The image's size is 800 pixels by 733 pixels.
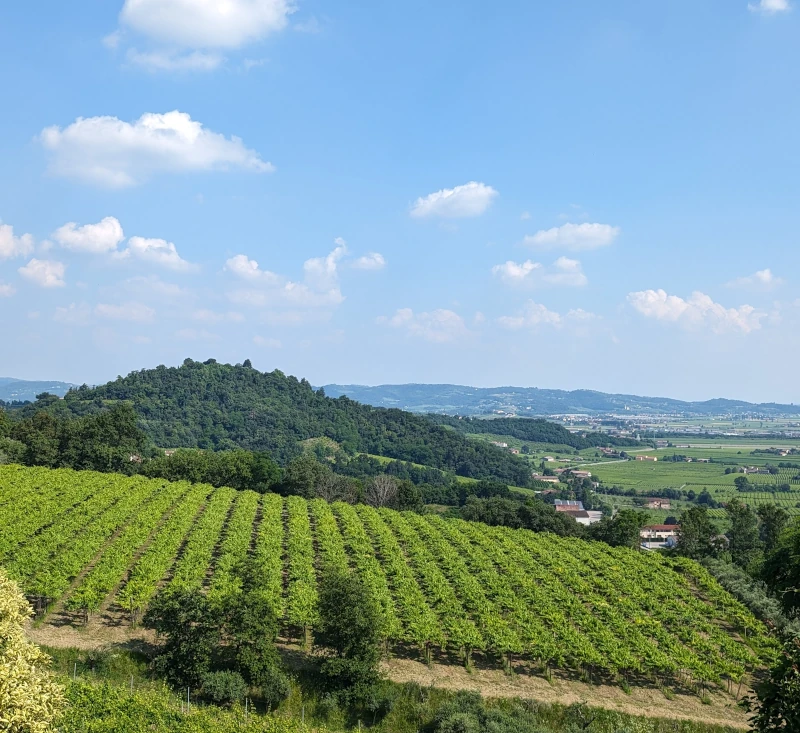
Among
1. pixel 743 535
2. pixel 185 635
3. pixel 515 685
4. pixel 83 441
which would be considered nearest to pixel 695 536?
pixel 743 535

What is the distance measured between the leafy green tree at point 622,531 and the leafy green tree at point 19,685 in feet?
160

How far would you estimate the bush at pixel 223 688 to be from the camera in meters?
23.8

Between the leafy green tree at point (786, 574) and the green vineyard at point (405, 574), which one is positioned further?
the green vineyard at point (405, 574)

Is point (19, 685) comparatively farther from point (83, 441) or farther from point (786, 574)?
point (83, 441)

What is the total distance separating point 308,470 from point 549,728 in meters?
45.0

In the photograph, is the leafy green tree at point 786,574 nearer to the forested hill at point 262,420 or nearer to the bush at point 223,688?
the bush at point 223,688

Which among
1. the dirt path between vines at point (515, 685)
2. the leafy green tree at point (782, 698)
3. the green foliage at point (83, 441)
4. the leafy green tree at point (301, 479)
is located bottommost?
the dirt path between vines at point (515, 685)

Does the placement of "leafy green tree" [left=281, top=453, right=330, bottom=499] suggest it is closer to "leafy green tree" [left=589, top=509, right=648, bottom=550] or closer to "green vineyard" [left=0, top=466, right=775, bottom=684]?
"green vineyard" [left=0, top=466, right=775, bottom=684]

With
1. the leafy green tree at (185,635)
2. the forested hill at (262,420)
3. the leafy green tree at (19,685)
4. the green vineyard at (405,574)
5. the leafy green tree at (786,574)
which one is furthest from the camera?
the forested hill at (262,420)

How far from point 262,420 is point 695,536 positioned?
115m

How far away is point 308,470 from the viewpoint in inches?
2591

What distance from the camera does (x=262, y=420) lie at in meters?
150

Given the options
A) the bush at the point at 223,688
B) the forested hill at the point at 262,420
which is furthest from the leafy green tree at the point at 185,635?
the forested hill at the point at 262,420

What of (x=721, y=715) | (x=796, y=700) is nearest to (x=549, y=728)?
(x=721, y=715)
